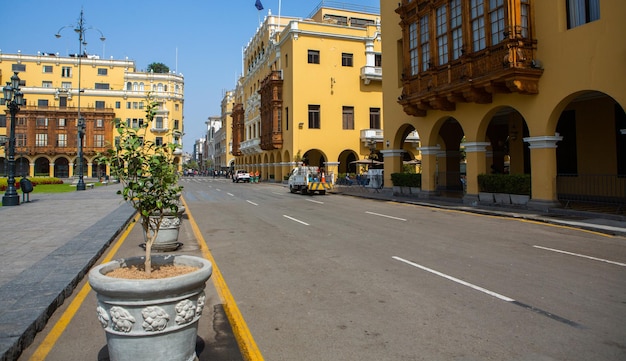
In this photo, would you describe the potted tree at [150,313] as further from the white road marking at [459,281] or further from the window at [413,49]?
the window at [413,49]

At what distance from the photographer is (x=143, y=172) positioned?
457 centimetres

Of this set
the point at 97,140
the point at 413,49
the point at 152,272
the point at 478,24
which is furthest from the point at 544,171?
the point at 97,140

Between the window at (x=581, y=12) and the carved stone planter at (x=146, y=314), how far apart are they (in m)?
16.7

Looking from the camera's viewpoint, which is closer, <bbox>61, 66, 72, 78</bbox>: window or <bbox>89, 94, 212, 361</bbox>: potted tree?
<bbox>89, 94, 212, 361</bbox>: potted tree

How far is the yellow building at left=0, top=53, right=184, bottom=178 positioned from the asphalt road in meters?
61.7

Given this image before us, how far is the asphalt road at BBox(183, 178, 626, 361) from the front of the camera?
4387 millimetres

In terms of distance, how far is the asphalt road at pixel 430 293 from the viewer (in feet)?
14.4

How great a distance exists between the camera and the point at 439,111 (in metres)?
22.0

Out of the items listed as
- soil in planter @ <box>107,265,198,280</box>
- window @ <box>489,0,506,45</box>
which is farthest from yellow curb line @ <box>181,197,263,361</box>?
window @ <box>489,0,506,45</box>

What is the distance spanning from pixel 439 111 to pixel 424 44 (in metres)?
3.63

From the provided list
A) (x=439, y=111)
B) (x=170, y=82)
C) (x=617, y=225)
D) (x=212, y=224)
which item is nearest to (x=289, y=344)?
(x=212, y=224)

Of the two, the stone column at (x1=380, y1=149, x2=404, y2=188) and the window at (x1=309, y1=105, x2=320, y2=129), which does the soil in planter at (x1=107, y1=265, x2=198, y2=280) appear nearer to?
the stone column at (x1=380, y1=149, x2=404, y2=188)

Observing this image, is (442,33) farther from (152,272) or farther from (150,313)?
(150,313)

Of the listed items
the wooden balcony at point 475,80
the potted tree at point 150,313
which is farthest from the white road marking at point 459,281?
the wooden balcony at point 475,80
